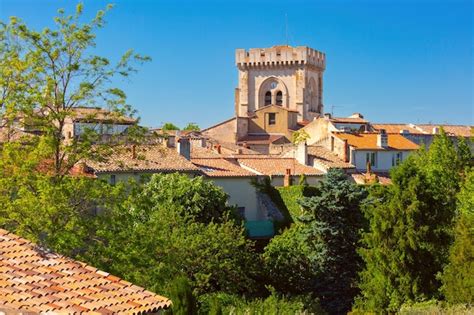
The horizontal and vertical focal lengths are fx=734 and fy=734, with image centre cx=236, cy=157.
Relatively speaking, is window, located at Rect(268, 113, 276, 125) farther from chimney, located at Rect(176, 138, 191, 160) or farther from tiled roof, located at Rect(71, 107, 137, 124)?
tiled roof, located at Rect(71, 107, 137, 124)

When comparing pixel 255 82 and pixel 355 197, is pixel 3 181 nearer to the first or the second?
pixel 355 197

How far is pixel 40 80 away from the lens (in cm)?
2364

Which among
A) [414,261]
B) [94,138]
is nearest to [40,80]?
[94,138]

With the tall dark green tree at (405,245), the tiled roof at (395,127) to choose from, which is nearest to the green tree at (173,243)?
the tall dark green tree at (405,245)

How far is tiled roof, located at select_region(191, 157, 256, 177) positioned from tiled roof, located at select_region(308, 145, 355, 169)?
23.9ft

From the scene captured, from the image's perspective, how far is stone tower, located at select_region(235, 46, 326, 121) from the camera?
105 metres

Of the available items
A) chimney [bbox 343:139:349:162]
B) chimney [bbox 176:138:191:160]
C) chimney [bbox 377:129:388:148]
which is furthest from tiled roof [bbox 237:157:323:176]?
chimney [bbox 377:129:388:148]

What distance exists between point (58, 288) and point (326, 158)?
46778mm

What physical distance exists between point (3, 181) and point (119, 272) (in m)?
4.40

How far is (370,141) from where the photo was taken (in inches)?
2482

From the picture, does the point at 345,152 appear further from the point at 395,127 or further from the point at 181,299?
the point at 181,299

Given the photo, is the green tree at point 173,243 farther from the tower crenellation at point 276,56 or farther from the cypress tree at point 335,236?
the tower crenellation at point 276,56

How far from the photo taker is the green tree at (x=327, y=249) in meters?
33.1

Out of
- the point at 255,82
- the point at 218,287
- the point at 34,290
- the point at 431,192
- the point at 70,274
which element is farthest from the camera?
the point at 255,82
